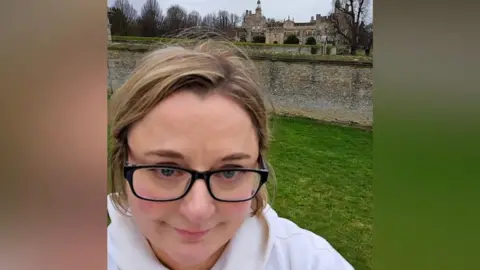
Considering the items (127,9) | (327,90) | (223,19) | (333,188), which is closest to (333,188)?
(333,188)

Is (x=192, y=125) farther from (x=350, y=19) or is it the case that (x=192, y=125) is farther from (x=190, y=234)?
(x=350, y=19)

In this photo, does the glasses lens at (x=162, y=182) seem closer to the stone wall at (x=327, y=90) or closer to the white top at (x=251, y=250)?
the white top at (x=251, y=250)

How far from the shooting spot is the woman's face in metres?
0.87

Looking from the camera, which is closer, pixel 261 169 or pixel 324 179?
pixel 261 169

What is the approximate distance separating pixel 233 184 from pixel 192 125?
0.43 feet

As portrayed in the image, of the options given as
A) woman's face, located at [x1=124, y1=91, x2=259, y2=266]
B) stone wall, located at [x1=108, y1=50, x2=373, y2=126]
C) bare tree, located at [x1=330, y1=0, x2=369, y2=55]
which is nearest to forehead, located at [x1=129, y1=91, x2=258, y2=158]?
woman's face, located at [x1=124, y1=91, x2=259, y2=266]

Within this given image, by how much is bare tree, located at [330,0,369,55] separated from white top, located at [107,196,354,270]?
1.31ft

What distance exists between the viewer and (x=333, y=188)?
103 centimetres
